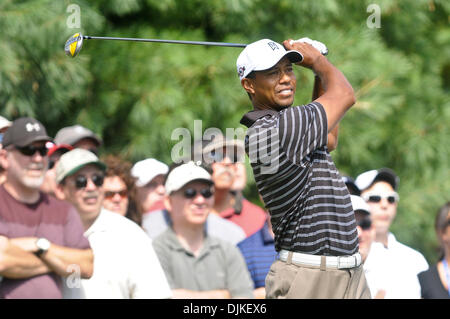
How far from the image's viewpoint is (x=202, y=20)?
671 centimetres

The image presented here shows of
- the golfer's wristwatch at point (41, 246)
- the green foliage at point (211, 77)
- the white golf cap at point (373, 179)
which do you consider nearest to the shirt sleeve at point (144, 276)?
the golfer's wristwatch at point (41, 246)

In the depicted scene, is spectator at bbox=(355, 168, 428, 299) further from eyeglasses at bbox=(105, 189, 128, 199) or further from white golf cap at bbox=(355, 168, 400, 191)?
eyeglasses at bbox=(105, 189, 128, 199)

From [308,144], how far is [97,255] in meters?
1.56

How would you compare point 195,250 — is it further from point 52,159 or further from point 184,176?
point 52,159

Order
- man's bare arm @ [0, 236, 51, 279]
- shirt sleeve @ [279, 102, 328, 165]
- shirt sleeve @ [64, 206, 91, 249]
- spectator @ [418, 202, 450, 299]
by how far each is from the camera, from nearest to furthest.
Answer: shirt sleeve @ [279, 102, 328, 165] → man's bare arm @ [0, 236, 51, 279] → shirt sleeve @ [64, 206, 91, 249] → spectator @ [418, 202, 450, 299]

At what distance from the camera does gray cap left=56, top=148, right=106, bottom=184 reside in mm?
4449

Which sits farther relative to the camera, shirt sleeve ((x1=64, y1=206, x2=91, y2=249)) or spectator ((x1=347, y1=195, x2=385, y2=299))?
spectator ((x1=347, y1=195, x2=385, y2=299))

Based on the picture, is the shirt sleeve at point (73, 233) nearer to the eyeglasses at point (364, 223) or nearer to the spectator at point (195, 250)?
the spectator at point (195, 250)

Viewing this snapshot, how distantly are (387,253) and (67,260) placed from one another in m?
2.16

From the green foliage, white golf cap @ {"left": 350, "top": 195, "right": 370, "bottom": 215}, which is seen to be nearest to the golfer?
white golf cap @ {"left": 350, "top": 195, "right": 370, "bottom": 215}

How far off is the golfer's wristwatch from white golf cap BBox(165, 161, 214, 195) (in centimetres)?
120

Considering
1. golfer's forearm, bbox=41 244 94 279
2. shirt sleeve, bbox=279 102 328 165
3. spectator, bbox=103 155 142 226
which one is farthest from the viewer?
spectator, bbox=103 155 142 226

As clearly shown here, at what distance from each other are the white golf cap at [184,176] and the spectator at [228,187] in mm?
618

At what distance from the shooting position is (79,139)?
17.5ft
